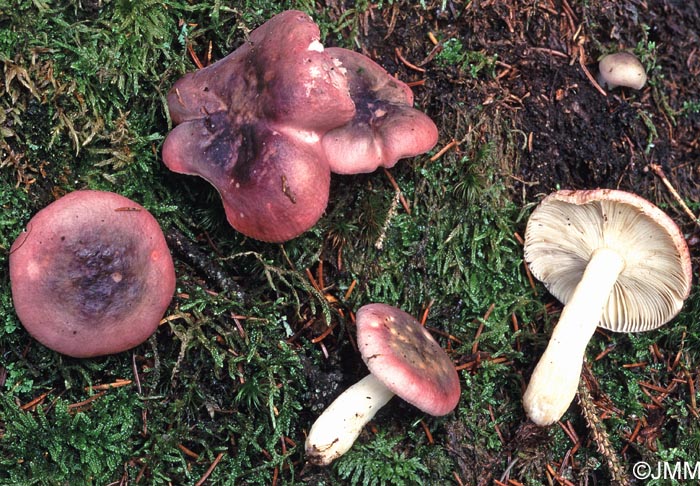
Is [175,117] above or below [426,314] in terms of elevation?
above

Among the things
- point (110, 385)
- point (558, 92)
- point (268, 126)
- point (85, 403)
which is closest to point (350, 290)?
point (268, 126)

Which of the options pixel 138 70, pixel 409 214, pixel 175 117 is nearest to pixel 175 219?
pixel 175 117

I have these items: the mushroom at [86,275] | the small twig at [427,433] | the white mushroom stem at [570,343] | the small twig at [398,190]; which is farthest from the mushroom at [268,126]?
the white mushroom stem at [570,343]

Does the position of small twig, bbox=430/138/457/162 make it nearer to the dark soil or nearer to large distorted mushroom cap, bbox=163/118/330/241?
the dark soil

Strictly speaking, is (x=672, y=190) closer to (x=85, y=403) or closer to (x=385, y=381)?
(x=385, y=381)

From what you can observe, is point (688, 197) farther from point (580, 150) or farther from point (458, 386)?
point (458, 386)

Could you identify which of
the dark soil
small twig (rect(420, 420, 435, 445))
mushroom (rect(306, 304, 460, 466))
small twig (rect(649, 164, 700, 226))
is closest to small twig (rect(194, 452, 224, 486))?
mushroom (rect(306, 304, 460, 466))
